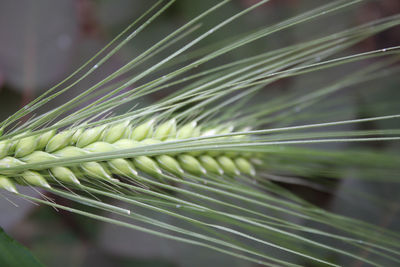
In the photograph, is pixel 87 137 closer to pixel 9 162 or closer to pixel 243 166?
pixel 9 162

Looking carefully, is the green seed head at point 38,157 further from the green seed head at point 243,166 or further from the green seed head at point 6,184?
the green seed head at point 243,166

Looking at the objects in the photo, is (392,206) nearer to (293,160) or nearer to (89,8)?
(293,160)

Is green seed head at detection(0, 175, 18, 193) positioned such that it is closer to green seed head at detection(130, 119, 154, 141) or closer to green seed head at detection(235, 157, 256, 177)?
green seed head at detection(130, 119, 154, 141)

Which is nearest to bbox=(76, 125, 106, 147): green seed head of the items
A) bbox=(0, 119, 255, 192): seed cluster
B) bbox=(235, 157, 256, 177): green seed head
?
Result: bbox=(0, 119, 255, 192): seed cluster

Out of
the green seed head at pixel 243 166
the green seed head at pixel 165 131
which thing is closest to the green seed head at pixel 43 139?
the green seed head at pixel 165 131

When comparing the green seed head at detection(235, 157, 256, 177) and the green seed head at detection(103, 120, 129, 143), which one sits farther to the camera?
the green seed head at detection(235, 157, 256, 177)

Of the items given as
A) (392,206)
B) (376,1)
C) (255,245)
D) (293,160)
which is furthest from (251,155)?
(376,1)

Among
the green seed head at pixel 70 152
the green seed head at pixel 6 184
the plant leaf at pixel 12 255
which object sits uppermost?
the green seed head at pixel 70 152
